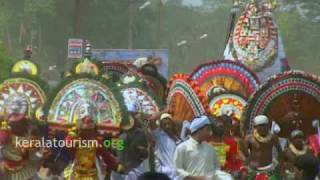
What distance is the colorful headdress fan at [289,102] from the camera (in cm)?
1122

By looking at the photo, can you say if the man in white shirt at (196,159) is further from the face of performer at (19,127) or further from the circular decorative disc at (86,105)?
the face of performer at (19,127)

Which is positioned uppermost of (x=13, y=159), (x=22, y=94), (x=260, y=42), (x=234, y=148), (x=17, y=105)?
(x=260, y=42)

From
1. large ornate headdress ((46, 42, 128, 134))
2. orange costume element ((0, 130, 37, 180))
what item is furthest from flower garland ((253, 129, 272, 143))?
orange costume element ((0, 130, 37, 180))

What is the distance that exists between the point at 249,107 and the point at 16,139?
10.2 ft

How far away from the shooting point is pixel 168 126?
10875 millimetres

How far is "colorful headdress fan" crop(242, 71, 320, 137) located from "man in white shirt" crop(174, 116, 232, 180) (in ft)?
10.4

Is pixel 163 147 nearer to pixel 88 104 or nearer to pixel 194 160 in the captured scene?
pixel 88 104

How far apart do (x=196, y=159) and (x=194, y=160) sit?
0.07 ft

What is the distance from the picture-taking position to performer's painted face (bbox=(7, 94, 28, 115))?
10.8 meters

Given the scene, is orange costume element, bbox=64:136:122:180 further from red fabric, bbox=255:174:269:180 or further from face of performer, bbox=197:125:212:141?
face of performer, bbox=197:125:212:141

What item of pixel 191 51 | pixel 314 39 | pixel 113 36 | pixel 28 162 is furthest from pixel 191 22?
pixel 28 162

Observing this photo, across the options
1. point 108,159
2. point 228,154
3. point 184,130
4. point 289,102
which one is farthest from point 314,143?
point 108,159

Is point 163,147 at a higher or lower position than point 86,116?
lower

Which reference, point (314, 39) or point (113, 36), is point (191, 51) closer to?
point (314, 39)
